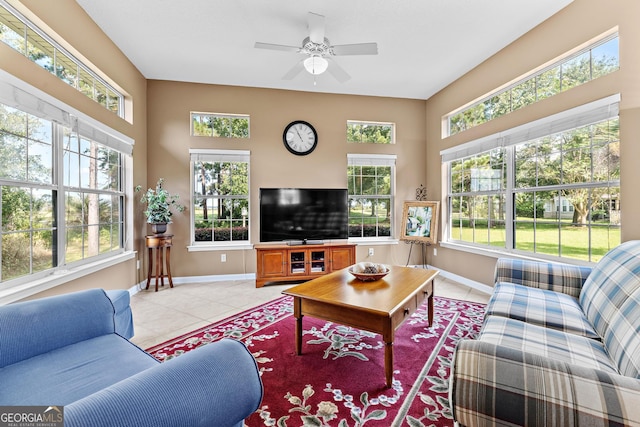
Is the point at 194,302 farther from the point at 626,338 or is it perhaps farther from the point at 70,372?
the point at 626,338

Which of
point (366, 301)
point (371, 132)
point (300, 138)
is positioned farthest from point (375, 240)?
point (366, 301)

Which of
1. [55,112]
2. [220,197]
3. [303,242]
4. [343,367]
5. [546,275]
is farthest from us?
[220,197]

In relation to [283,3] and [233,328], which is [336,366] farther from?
[283,3]

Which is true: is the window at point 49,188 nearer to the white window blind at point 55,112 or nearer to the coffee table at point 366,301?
the white window blind at point 55,112

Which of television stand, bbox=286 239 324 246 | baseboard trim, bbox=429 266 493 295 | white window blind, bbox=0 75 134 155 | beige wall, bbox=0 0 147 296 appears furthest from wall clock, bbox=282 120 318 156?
baseboard trim, bbox=429 266 493 295

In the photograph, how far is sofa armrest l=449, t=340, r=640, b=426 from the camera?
2.80 ft

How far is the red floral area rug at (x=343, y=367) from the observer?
5.22 feet

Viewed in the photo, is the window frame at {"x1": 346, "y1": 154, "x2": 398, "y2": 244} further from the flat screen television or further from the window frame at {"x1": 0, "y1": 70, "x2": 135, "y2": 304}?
the window frame at {"x1": 0, "y1": 70, "x2": 135, "y2": 304}

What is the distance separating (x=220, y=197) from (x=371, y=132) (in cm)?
281

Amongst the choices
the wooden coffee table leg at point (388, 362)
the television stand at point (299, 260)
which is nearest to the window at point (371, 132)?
the television stand at point (299, 260)

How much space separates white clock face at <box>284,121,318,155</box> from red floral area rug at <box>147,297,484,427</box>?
8.70ft

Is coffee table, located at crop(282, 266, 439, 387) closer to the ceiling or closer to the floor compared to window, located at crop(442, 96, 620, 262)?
closer to the floor

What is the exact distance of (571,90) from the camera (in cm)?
279

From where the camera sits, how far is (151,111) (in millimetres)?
4262
